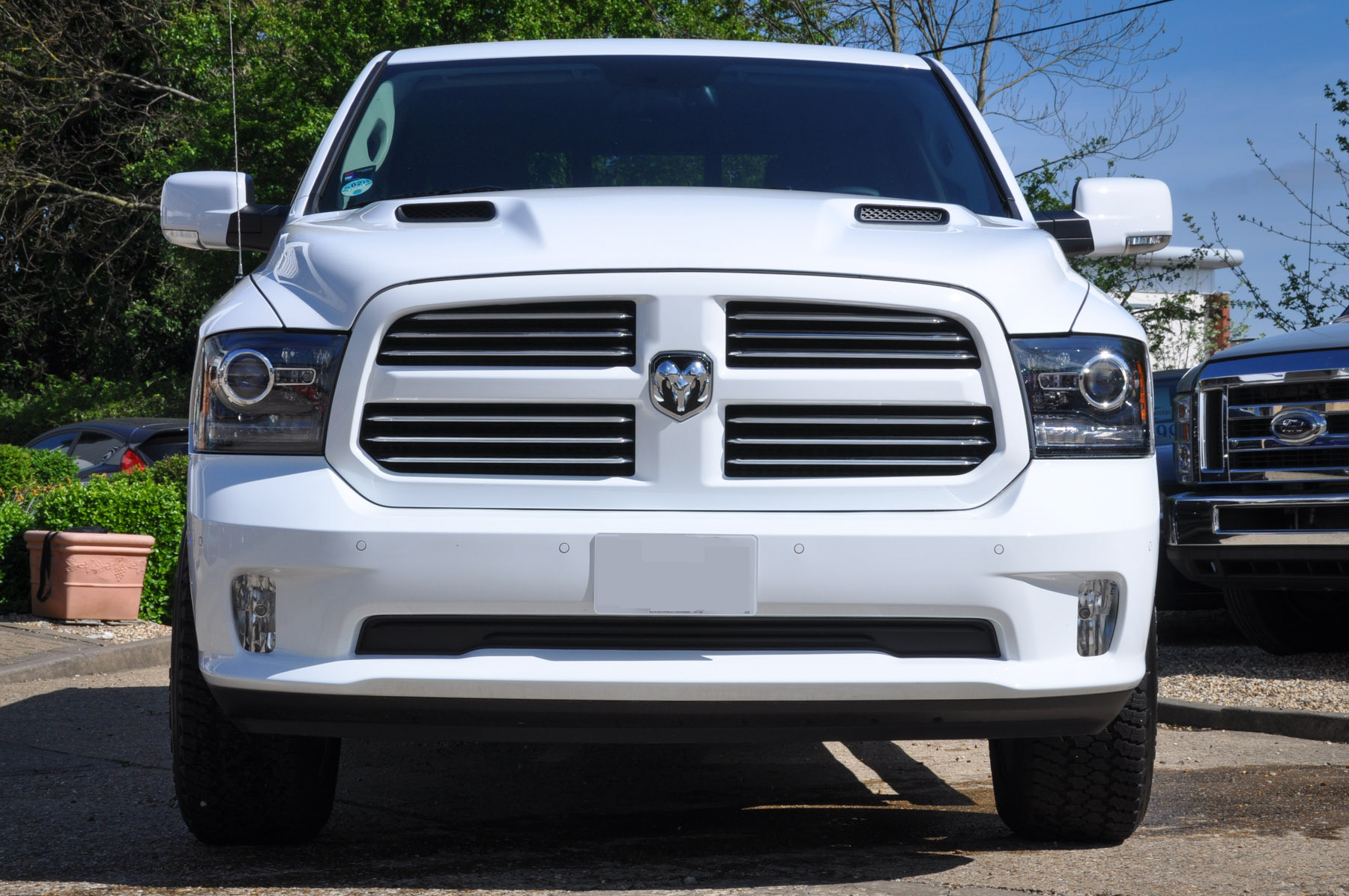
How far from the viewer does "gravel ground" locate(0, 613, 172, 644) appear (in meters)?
8.40

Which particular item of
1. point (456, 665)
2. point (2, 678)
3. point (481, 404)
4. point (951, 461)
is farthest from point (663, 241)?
point (2, 678)

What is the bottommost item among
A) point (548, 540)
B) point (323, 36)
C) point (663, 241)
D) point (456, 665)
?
point (456, 665)

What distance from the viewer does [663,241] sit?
3.05 m

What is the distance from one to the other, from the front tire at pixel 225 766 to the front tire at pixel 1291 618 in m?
5.33

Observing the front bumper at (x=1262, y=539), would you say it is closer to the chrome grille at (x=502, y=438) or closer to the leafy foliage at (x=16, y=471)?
the chrome grille at (x=502, y=438)

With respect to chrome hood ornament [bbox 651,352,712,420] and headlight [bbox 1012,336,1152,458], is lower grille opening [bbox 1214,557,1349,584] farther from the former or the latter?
chrome hood ornament [bbox 651,352,712,420]

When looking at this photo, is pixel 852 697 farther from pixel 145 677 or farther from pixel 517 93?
pixel 145 677

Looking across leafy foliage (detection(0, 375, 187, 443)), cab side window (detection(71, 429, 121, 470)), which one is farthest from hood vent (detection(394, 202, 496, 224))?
leafy foliage (detection(0, 375, 187, 443))

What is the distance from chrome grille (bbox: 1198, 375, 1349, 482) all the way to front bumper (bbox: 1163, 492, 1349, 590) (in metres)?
0.12

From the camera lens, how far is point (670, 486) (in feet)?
9.61

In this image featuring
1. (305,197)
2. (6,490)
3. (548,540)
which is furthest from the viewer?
(6,490)

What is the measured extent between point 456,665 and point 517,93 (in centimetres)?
211

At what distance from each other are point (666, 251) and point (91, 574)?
22.0 ft

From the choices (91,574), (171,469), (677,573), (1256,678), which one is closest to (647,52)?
(677,573)
